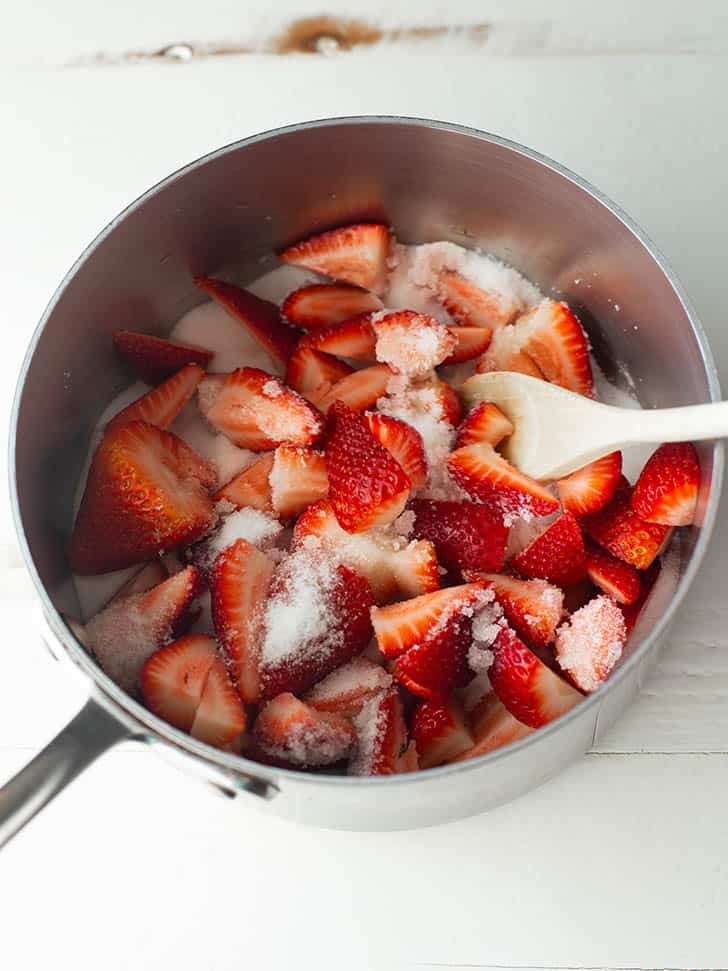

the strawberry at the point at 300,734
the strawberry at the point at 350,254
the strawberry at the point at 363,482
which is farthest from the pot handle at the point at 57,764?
the strawberry at the point at 350,254

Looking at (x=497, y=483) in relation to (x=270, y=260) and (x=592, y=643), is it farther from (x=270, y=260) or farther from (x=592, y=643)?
(x=270, y=260)

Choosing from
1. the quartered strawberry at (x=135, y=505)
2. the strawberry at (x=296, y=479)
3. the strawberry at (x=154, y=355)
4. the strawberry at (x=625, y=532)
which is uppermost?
the strawberry at (x=154, y=355)

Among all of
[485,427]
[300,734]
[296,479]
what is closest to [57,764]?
[300,734]

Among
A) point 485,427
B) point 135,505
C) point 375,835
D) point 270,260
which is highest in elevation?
point 270,260

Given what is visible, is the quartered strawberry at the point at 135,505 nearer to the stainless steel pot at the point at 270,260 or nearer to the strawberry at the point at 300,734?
the stainless steel pot at the point at 270,260

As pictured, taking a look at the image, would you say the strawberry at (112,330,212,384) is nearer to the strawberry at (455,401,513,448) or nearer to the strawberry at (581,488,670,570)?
the strawberry at (455,401,513,448)

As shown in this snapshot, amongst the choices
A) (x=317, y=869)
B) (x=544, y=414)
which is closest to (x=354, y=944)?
(x=317, y=869)

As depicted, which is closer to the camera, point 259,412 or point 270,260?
point 259,412

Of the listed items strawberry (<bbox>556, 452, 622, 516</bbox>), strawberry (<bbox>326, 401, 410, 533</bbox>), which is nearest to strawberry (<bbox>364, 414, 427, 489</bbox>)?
strawberry (<bbox>326, 401, 410, 533</bbox>)
